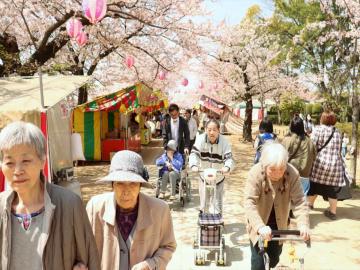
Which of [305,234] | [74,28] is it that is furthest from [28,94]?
[305,234]

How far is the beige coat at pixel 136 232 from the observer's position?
7.23ft

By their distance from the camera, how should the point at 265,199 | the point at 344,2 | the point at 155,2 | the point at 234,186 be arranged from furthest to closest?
the point at 155,2 < the point at 234,186 < the point at 344,2 < the point at 265,199

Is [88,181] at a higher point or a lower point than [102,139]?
lower

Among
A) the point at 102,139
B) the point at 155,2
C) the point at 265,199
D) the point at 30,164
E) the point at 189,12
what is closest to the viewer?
the point at 30,164

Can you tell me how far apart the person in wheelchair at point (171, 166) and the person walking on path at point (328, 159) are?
2.59 meters

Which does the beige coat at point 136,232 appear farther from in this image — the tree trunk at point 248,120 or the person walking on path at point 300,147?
the tree trunk at point 248,120

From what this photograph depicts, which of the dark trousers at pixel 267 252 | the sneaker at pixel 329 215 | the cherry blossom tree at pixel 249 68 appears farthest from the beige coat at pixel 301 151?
the cherry blossom tree at pixel 249 68

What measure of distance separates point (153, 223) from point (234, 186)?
794 centimetres

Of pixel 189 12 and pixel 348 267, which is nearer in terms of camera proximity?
pixel 348 267

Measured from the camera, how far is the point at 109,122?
13.9 meters

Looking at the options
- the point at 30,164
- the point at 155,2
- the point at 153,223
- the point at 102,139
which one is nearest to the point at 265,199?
the point at 153,223

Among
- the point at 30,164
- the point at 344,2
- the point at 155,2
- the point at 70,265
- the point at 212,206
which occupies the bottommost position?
the point at 212,206

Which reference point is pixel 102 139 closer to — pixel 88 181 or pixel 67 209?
pixel 88 181

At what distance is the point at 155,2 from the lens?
427 inches
